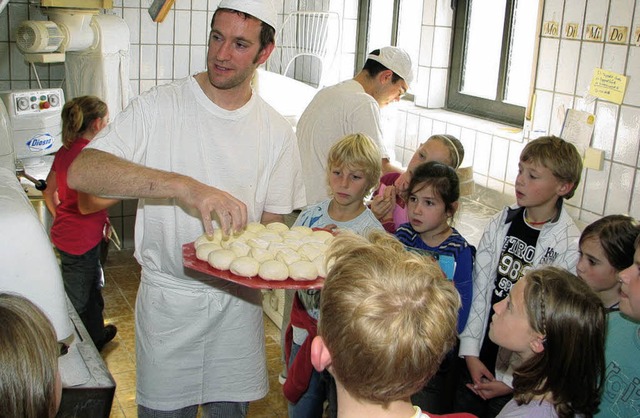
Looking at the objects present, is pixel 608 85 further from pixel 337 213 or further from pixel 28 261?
pixel 28 261

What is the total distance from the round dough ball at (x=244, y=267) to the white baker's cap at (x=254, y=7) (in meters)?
0.57

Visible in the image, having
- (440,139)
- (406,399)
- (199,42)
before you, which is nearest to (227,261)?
(406,399)

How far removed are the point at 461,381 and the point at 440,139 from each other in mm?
856

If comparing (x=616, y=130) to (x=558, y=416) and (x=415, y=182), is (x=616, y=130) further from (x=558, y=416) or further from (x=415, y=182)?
(x=558, y=416)

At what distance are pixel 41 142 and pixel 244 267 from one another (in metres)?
2.34

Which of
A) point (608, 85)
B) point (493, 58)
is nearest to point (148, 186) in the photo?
point (608, 85)

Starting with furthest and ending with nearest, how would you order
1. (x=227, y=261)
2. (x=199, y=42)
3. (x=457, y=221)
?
1. (x=199, y=42)
2. (x=457, y=221)
3. (x=227, y=261)

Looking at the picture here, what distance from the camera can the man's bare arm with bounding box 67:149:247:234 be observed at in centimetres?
145

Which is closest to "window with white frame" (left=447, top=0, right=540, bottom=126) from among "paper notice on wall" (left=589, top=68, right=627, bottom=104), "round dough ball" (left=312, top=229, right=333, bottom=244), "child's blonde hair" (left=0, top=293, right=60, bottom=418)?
"paper notice on wall" (left=589, top=68, right=627, bottom=104)

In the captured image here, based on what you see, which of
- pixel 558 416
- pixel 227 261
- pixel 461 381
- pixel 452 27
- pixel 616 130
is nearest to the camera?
pixel 558 416

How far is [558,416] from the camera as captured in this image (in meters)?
1.32

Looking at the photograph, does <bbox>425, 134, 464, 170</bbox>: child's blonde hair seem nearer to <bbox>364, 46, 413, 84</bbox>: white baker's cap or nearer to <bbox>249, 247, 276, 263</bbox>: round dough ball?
<bbox>364, 46, 413, 84</bbox>: white baker's cap

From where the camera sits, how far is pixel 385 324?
98cm

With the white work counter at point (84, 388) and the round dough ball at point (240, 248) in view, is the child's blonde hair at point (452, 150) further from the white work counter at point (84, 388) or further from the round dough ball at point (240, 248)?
the white work counter at point (84, 388)
